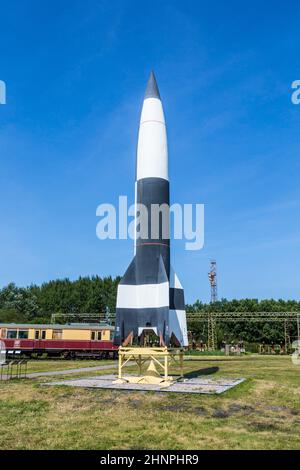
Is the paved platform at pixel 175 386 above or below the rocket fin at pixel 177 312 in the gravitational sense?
below

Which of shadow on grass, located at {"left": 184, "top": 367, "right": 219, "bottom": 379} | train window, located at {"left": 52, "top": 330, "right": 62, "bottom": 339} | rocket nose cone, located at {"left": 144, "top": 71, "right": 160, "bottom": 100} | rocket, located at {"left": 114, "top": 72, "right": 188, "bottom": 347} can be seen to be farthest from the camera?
train window, located at {"left": 52, "top": 330, "right": 62, "bottom": 339}

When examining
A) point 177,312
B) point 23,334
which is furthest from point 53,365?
point 177,312

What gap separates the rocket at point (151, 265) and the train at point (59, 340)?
58.1 feet

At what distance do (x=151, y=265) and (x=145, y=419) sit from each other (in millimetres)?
8460

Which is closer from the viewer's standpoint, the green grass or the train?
the green grass

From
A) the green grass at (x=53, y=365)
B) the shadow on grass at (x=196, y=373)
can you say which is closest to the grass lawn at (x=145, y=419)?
the shadow on grass at (x=196, y=373)

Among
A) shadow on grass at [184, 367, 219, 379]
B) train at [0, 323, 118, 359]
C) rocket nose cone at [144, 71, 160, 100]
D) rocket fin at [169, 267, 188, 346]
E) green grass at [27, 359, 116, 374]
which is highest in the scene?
rocket nose cone at [144, 71, 160, 100]

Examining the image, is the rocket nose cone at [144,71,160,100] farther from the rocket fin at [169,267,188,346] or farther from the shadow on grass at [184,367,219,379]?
the shadow on grass at [184,367,219,379]

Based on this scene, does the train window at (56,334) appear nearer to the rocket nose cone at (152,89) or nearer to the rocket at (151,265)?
the rocket at (151,265)

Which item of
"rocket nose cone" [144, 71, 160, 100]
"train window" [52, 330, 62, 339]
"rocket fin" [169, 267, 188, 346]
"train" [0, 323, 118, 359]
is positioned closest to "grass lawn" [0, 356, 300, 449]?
"rocket fin" [169, 267, 188, 346]

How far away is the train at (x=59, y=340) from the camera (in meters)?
35.3

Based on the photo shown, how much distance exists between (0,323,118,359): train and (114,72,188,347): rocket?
697 inches

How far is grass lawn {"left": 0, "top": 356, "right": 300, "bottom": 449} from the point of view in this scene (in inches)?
342
